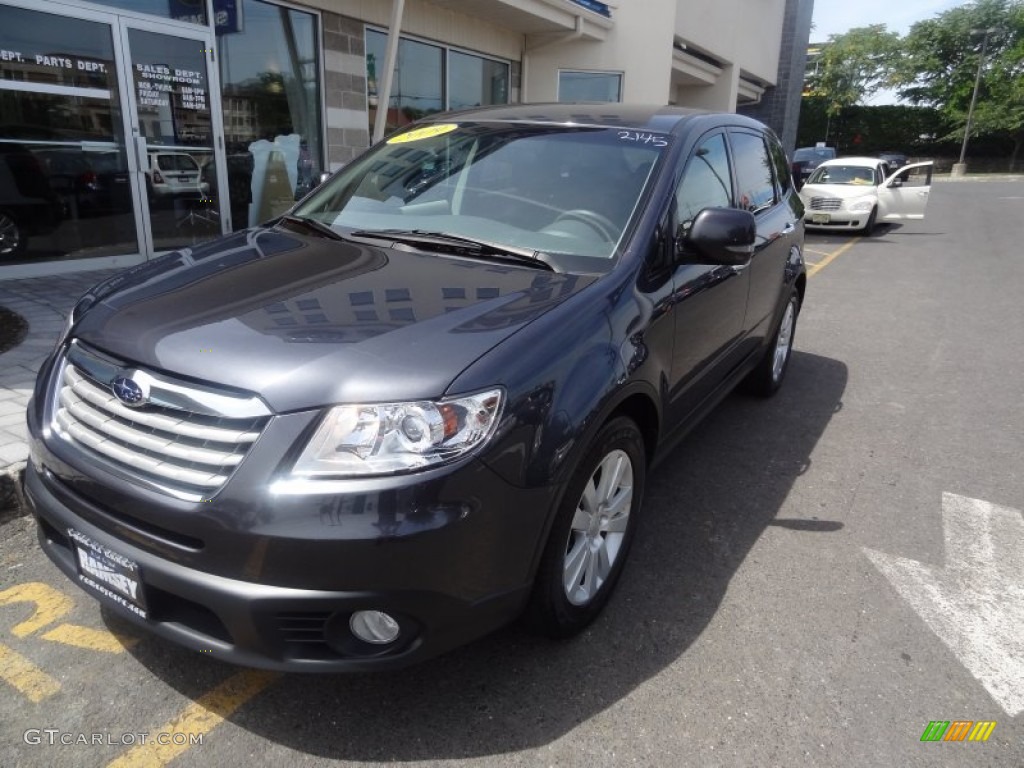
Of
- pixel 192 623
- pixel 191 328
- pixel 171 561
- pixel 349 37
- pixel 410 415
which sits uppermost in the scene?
pixel 349 37

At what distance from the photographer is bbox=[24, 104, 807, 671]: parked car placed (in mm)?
1797

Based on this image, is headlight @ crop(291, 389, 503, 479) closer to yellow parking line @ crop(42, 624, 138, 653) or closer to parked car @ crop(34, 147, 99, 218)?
yellow parking line @ crop(42, 624, 138, 653)

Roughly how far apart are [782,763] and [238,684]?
5.36 feet

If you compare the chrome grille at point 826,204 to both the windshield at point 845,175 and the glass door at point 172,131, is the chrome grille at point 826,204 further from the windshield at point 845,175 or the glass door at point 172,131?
the glass door at point 172,131

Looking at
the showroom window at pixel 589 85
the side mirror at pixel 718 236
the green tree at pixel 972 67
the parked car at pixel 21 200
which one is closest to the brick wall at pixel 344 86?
the parked car at pixel 21 200

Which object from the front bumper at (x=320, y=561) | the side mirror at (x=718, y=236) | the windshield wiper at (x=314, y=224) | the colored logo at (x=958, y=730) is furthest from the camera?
the windshield wiper at (x=314, y=224)

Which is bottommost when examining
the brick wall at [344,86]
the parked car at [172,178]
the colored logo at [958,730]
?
the colored logo at [958,730]

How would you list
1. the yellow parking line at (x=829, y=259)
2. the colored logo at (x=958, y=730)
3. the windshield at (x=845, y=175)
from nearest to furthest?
the colored logo at (x=958, y=730) → the yellow parking line at (x=829, y=259) → the windshield at (x=845, y=175)

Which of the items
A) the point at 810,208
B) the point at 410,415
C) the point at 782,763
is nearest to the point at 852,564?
the point at 782,763

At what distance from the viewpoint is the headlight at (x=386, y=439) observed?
5.92 ft

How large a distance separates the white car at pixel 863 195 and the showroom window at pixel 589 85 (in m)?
4.78

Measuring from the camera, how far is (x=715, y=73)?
20.6m

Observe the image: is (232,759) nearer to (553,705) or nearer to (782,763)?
(553,705)

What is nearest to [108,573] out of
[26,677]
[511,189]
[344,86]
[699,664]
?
[26,677]
